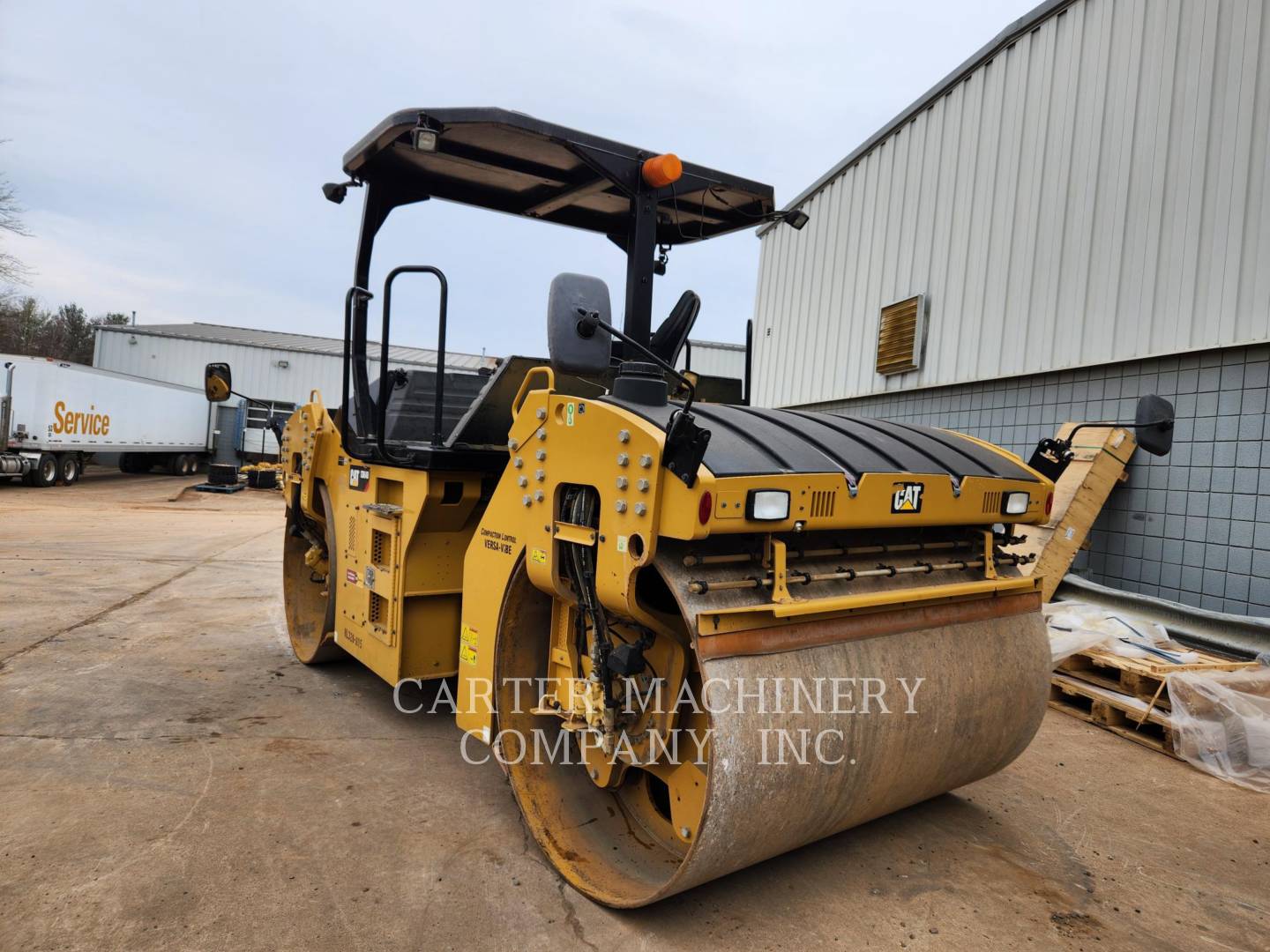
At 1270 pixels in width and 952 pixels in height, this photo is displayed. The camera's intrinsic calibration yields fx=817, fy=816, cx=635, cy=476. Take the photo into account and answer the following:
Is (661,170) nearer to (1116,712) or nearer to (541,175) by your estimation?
(541,175)

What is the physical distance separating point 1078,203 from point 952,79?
87.1 inches

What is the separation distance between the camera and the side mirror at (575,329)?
2.30 meters

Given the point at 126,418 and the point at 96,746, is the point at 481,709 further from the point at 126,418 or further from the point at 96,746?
the point at 126,418

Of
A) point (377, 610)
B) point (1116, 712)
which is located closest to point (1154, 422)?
point (1116, 712)

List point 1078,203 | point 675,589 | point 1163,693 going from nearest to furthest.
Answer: point 675,589 → point 1163,693 → point 1078,203

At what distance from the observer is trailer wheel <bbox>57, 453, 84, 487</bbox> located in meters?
17.2

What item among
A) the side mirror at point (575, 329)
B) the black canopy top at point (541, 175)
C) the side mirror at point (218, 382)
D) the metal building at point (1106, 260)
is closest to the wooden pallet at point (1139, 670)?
the metal building at point (1106, 260)

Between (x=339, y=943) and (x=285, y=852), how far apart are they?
577 millimetres

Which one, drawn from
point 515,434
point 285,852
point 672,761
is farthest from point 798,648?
point 285,852

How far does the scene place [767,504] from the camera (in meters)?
2.16

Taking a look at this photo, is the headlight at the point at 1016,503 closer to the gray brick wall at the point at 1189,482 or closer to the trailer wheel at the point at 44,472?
the gray brick wall at the point at 1189,482

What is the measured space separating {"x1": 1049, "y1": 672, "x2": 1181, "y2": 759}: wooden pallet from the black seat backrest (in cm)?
261

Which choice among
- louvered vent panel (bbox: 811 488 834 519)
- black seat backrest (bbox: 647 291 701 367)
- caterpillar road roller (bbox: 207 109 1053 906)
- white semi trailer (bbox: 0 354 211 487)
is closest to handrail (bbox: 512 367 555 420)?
caterpillar road roller (bbox: 207 109 1053 906)

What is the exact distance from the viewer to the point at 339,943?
7.35ft
